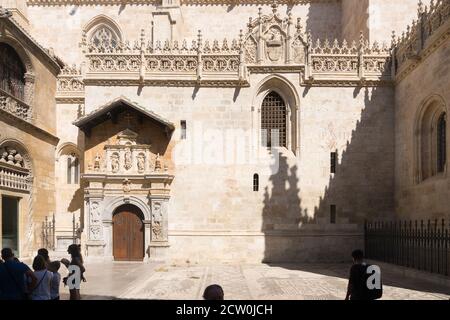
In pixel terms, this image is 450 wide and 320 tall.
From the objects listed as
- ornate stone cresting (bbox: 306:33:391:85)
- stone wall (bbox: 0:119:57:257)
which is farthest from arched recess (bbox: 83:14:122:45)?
ornate stone cresting (bbox: 306:33:391:85)

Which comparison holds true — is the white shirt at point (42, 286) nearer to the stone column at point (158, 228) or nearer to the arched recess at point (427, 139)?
the stone column at point (158, 228)

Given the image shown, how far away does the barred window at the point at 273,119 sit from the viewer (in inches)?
810

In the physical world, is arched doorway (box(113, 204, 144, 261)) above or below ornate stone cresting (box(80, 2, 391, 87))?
below

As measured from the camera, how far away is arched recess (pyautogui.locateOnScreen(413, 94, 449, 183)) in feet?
54.7

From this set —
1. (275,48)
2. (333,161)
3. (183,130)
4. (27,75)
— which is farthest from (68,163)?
(333,161)

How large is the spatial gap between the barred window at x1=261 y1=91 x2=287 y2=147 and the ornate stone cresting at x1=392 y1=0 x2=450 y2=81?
511cm

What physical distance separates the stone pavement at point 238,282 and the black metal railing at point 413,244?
2.60 ft

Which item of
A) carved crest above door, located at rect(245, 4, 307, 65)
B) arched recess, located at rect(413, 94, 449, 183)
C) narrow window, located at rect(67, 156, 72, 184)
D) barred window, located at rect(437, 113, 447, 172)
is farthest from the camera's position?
narrow window, located at rect(67, 156, 72, 184)

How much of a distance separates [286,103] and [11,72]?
11.5 metres

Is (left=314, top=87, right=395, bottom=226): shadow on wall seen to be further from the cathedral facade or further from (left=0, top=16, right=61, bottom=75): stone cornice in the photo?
(left=0, top=16, right=61, bottom=75): stone cornice

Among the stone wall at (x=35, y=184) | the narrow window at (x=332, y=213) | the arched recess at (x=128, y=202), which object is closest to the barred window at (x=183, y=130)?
the arched recess at (x=128, y=202)

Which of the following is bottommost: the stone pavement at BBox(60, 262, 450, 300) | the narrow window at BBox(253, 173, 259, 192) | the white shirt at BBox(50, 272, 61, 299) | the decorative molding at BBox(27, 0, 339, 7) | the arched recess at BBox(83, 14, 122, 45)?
the stone pavement at BBox(60, 262, 450, 300)

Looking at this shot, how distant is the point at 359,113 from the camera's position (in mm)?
20078
